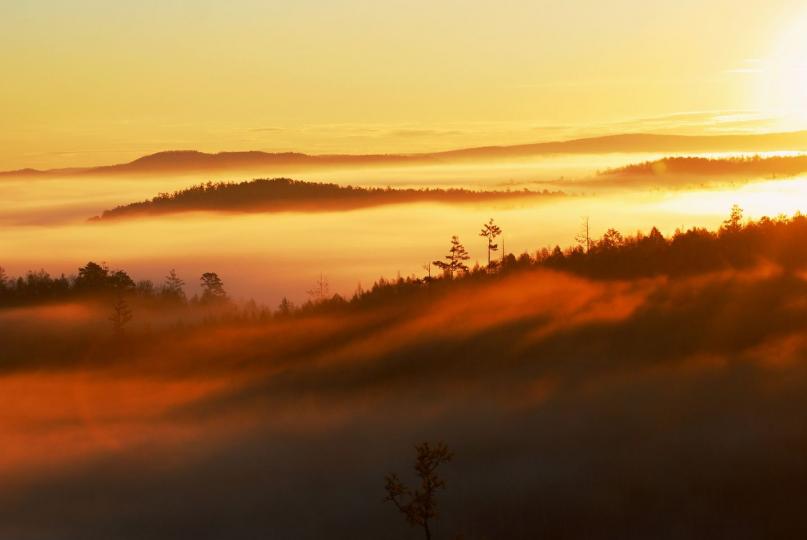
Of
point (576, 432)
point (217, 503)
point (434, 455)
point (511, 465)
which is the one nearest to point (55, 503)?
point (217, 503)

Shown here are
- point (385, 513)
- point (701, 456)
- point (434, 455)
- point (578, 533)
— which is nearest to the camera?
point (434, 455)

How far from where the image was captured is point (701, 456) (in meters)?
179

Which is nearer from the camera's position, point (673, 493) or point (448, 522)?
point (448, 522)

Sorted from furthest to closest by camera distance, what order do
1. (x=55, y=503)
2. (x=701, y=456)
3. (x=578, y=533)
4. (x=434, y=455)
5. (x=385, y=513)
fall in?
(x=55, y=503)
(x=701, y=456)
(x=385, y=513)
(x=578, y=533)
(x=434, y=455)

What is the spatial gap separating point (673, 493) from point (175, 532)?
3186 inches

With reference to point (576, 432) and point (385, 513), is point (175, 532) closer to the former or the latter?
point (385, 513)

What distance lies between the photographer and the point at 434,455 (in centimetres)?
3672

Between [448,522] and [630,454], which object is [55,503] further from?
[630,454]

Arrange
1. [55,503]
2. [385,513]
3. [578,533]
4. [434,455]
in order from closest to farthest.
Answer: [434,455] → [578,533] → [385,513] → [55,503]

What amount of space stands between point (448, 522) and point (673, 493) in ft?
126

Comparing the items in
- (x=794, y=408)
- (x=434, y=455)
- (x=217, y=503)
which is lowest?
(x=217, y=503)

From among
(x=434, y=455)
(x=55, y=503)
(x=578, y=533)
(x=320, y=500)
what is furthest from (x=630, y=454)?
(x=434, y=455)

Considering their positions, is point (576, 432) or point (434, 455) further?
point (576, 432)

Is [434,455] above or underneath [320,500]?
above
